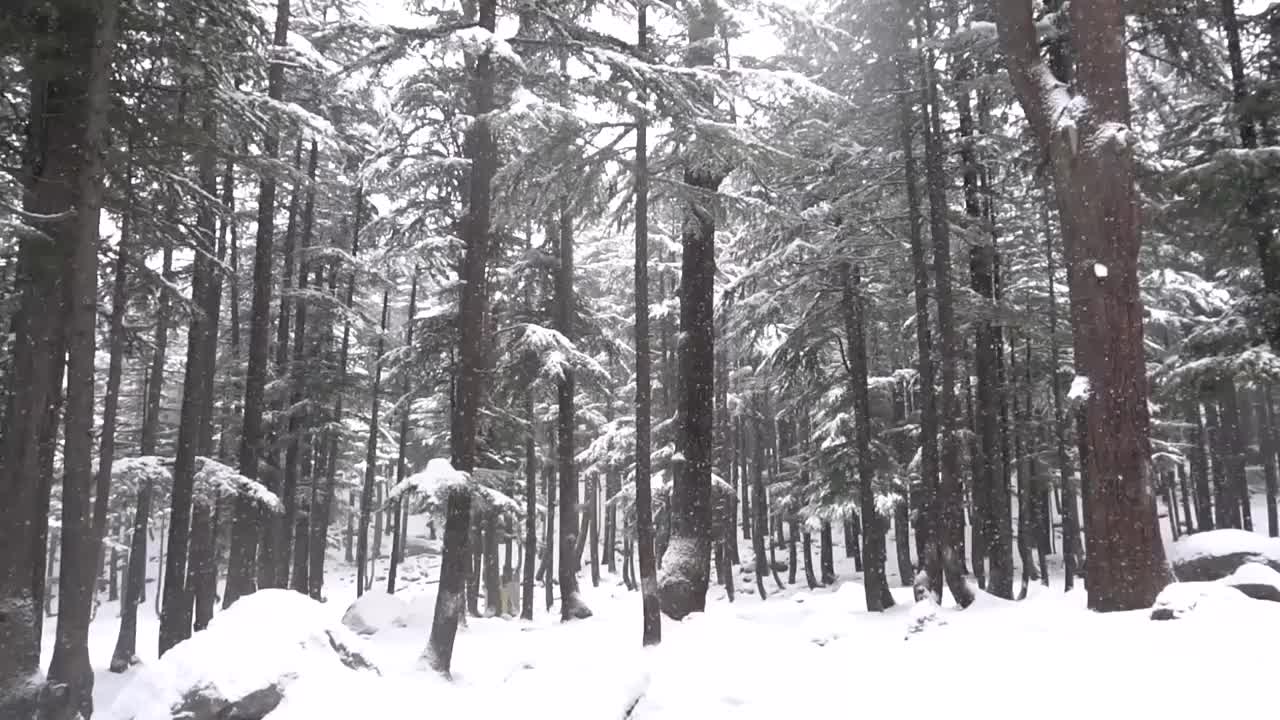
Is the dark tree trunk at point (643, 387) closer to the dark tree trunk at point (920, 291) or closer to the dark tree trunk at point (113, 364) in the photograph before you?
the dark tree trunk at point (920, 291)

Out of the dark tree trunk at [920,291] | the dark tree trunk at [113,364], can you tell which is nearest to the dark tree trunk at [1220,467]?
the dark tree trunk at [920,291]

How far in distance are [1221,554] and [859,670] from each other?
9497mm

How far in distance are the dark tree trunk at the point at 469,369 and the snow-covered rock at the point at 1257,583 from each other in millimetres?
10430

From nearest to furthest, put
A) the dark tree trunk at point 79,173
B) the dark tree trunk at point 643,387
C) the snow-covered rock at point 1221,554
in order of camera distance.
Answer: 1. the dark tree trunk at point 79,173
2. the dark tree trunk at point 643,387
3. the snow-covered rock at point 1221,554

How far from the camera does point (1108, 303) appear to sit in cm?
620

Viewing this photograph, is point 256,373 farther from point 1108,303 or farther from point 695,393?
point 1108,303

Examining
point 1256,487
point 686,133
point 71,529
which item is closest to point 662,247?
point 686,133

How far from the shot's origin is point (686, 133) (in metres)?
10.9

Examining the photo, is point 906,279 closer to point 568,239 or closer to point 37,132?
point 568,239

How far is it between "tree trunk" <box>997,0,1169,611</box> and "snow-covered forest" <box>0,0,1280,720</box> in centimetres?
3

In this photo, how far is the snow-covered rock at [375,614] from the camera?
1825 cm

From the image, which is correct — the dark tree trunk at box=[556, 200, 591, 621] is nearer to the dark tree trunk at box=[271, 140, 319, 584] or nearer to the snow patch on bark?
the dark tree trunk at box=[271, 140, 319, 584]

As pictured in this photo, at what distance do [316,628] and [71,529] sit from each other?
4.31 m

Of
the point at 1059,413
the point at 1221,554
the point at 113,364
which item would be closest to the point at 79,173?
the point at 113,364
